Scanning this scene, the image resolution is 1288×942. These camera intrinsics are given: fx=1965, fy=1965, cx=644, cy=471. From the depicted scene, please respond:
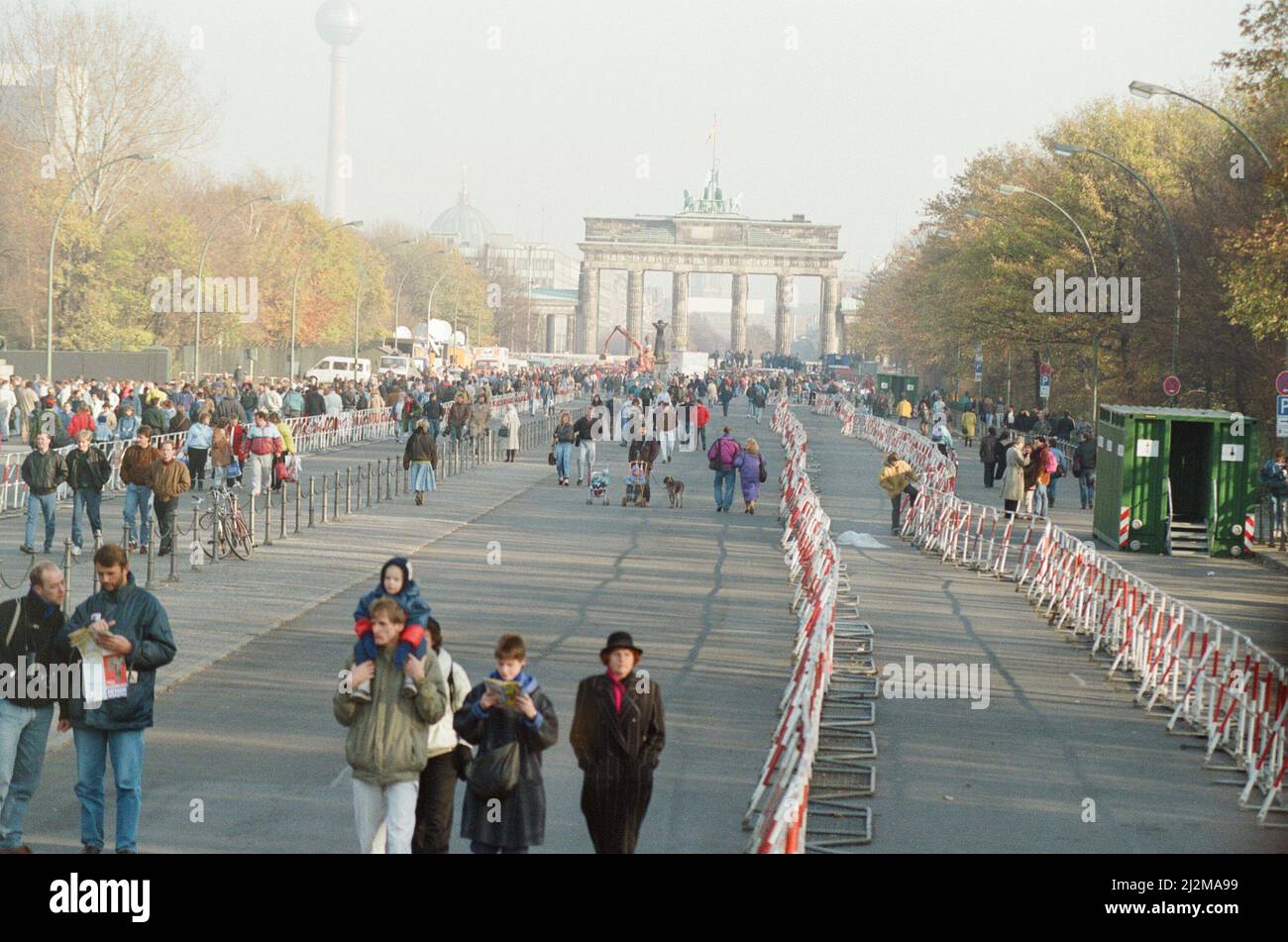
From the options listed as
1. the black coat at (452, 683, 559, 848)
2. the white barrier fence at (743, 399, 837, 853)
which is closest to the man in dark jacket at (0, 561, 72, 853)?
the black coat at (452, 683, 559, 848)

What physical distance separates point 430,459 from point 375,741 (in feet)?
85.4

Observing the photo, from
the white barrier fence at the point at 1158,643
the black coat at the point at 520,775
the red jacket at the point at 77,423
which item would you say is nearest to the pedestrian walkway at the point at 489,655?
the black coat at the point at 520,775

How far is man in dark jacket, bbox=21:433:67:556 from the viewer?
78.1 ft

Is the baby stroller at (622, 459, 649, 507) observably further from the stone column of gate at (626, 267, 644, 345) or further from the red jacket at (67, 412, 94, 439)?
the stone column of gate at (626, 267, 644, 345)

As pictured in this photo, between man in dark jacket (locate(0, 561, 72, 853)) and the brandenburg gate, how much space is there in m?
164

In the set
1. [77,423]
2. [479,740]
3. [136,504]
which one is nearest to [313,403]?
[77,423]

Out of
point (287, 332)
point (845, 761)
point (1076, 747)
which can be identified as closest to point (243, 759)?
point (845, 761)

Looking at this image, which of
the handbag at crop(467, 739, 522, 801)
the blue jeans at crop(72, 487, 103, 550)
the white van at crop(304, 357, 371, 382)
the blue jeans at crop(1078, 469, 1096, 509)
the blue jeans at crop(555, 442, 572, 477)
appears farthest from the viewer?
the white van at crop(304, 357, 371, 382)

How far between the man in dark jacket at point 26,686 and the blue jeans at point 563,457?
30144 millimetres

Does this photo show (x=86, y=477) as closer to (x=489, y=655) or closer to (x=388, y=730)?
(x=489, y=655)

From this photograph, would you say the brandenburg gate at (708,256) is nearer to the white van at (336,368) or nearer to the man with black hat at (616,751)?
the white van at (336,368)

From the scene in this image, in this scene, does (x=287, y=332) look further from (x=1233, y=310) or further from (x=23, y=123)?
(x=1233, y=310)

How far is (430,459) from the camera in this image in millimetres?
34500

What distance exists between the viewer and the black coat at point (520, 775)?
28.3ft
